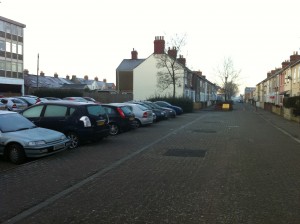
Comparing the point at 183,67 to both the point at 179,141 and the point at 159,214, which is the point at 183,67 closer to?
the point at 179,141

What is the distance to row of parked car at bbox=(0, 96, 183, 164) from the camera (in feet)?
31.6

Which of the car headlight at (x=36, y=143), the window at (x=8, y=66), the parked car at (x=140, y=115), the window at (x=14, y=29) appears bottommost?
the car headlight at (x=36, y=143)

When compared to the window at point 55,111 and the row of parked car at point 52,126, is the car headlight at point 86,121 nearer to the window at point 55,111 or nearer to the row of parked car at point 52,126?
the row of parked car at point 52,126

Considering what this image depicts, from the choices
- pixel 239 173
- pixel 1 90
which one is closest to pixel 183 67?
pixel 1 90

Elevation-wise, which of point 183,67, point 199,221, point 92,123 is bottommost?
point 199,221

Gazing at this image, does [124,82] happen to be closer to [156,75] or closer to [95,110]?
[156,75]

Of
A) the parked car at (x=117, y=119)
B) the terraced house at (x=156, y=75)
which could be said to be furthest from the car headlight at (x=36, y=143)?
the terraced house at (x=156, y=75)

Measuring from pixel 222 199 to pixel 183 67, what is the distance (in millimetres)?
46610

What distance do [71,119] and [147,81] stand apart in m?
42.7

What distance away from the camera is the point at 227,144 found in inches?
536

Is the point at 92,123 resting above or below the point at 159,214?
above

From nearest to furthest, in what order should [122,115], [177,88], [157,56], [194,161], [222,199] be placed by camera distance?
[222,199], [194,161], [122,115], [157,56], [177,88]

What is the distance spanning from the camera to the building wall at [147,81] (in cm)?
5387

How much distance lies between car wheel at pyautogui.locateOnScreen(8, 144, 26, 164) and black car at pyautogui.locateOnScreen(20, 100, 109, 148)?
254 cm
